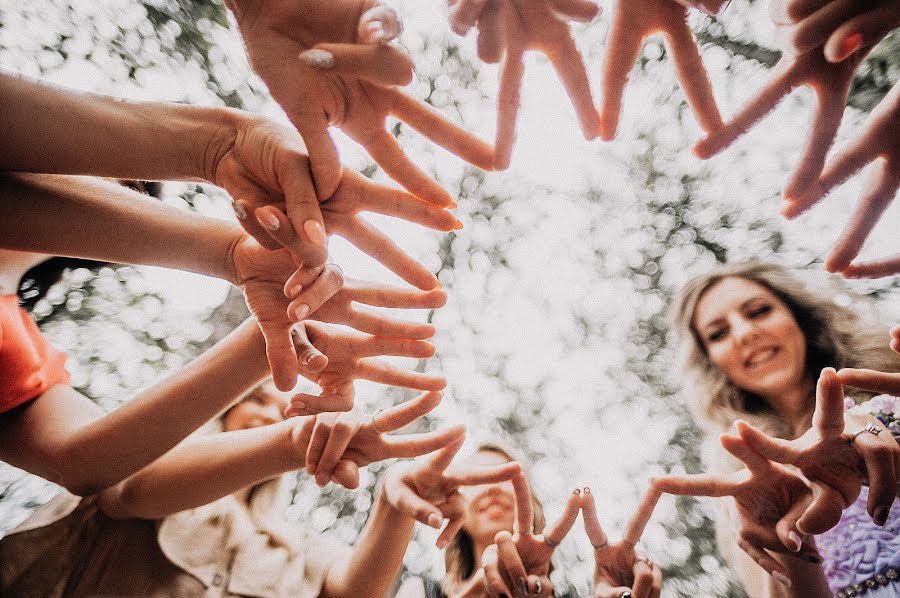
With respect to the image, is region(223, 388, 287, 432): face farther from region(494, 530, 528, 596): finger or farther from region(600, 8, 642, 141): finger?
region(600, 8, 642, 141): finger

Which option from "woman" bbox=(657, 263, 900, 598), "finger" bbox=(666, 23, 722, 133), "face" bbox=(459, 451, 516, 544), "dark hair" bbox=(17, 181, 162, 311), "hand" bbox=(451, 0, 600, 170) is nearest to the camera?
"hand" bbox=(451, 0, 600, 170)

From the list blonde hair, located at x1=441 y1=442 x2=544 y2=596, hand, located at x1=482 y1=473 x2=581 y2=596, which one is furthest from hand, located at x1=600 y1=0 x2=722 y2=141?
blonde hair, located at x1=441 y1=442 x2=544 y2=596

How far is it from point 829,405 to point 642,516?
0.64 metres

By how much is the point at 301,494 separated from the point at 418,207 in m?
3.53

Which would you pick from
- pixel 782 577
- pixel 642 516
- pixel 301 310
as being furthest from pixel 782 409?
pixel 301 310

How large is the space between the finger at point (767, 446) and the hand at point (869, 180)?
52 centimetres

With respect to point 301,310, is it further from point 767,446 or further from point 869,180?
point 869,180

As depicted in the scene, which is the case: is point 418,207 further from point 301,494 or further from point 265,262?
point 301,494

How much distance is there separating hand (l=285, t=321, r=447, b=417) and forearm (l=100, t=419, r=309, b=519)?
0.45 feet

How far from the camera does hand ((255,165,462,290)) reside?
124cm

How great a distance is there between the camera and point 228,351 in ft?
5.08

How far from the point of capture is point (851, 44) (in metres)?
1.02

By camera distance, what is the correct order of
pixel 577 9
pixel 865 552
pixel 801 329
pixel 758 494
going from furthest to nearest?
pixel 801 329 < pixel 865 552 < pixel 758 494 < pixel 577 9

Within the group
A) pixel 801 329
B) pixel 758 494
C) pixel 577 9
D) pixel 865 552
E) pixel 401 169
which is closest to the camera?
pixel 577 9
